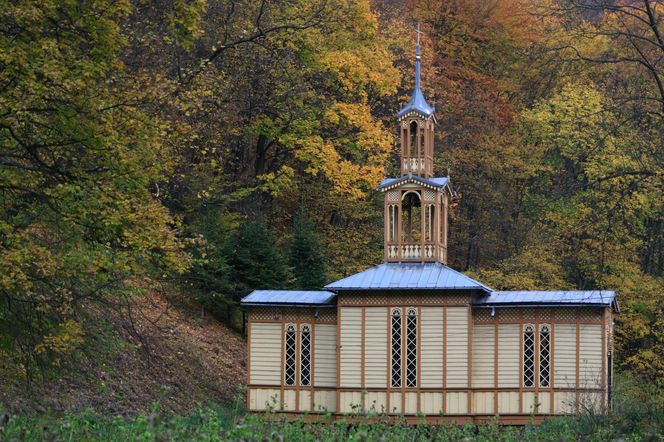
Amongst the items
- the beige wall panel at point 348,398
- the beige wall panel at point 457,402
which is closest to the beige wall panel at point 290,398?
the beige wall panel at point 348,398

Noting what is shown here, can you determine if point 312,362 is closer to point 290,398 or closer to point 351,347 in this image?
point 290,398

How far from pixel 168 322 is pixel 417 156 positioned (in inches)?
305

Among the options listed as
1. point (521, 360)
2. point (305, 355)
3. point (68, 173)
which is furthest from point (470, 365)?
point (68, 173)

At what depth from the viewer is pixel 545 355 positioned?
1005 inches

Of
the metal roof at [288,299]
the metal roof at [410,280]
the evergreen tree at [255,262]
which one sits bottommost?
the metal roof at [288,299]

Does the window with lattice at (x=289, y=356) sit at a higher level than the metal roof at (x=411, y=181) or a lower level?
lower

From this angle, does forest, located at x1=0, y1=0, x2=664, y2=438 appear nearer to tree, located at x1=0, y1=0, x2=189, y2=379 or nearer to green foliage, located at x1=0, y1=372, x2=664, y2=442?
tree, located at x1=0, y1=0, x2=189, y2=379

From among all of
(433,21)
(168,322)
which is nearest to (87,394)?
(168,322)

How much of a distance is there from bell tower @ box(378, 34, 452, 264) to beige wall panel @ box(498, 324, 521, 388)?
2509 millimetres

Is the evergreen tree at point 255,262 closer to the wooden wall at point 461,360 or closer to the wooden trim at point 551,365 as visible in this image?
the wooden wall at point 461,360

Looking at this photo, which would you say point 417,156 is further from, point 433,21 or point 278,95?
point 433,21

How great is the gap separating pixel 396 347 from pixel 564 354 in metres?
3.47

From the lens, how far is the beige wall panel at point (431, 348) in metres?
25.7

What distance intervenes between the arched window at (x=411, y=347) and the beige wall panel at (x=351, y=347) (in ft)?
3.29
